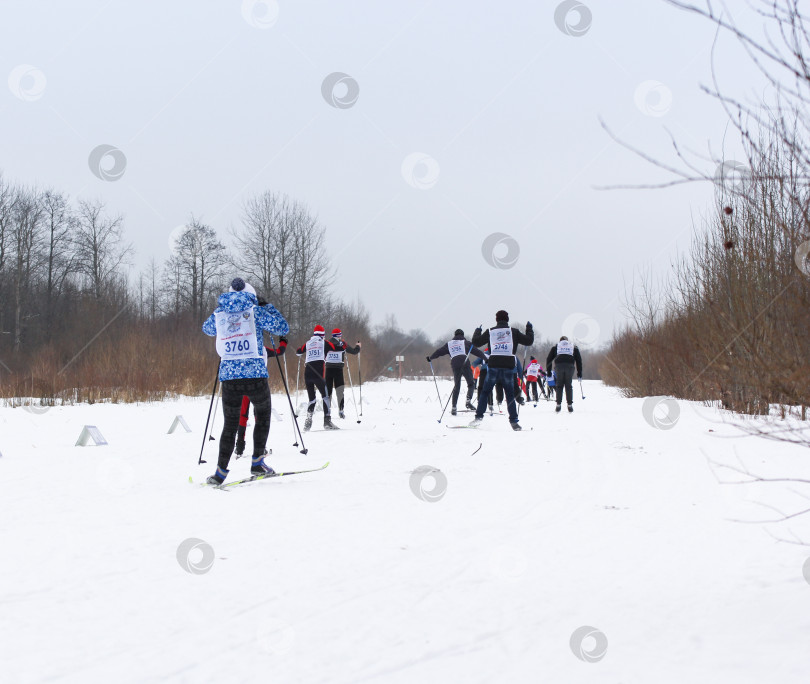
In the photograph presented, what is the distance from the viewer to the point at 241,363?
6.93m

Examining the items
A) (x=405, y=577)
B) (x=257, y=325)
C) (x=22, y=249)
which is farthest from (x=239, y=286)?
(x=22, y=249)

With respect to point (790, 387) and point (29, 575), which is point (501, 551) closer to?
point (790, 387)

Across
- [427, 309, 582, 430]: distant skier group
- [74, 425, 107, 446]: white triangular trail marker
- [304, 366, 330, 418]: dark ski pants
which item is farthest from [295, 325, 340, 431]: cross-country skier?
[74, 425, 107, 446]: white triangular trail marker

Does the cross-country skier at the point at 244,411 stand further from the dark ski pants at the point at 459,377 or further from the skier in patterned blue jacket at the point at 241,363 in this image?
the dark ski pants at the point at 459,377

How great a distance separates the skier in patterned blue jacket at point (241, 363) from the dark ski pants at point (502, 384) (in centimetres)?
569

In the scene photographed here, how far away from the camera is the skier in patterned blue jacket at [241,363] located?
22.7 feet

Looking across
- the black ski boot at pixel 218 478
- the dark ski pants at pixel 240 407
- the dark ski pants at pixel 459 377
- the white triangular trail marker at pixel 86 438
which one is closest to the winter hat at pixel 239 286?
the dark ski pants at pixel 240 407

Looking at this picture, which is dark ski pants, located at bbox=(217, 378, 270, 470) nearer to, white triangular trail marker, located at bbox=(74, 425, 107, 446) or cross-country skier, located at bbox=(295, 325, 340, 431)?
white triangular trail marker, located at bbox=(74, 425, 107, 446)

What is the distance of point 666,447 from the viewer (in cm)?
906

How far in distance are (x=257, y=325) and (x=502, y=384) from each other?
634 centimetres

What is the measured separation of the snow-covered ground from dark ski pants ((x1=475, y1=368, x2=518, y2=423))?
4294 millimetres

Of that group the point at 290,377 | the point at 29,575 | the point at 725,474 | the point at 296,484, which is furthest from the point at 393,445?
the point at 290,377

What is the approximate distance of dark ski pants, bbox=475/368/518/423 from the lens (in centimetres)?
1181

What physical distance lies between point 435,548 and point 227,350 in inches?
141
